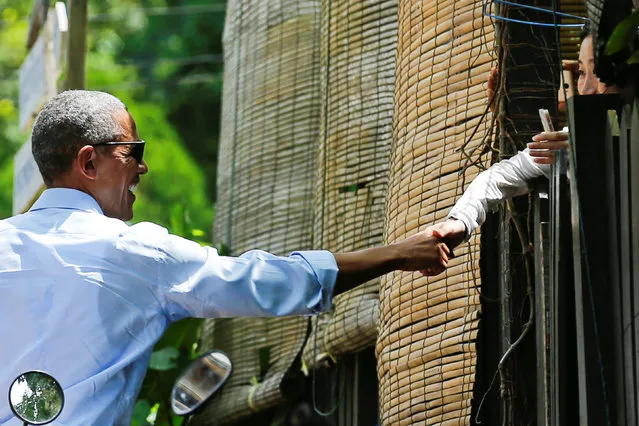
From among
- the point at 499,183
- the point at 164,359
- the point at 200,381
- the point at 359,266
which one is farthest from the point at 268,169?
the point at 359,266

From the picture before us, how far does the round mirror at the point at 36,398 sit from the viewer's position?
433 cm

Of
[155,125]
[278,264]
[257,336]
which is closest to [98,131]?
[278,264]

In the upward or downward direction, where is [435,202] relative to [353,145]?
downward

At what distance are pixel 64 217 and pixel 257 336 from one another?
205 inches

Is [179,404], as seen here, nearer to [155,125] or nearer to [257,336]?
[257,336]

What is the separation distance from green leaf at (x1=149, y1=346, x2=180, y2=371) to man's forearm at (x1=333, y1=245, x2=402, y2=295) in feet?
18.0

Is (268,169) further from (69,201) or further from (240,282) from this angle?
(240,282)

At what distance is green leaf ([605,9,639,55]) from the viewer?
422 centimetres

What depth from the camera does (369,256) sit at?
5.00 meters

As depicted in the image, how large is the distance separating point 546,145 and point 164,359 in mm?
5255

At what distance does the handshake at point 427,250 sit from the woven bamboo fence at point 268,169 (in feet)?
13.9

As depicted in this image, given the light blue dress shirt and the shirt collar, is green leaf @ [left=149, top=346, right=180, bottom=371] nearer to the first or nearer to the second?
the shirt collar

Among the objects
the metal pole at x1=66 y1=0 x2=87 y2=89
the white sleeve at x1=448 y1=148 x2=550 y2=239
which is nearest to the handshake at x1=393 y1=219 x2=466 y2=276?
the white sleeve at x1=448 y1=148 x2=550 y2=239

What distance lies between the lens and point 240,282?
4883 mm
